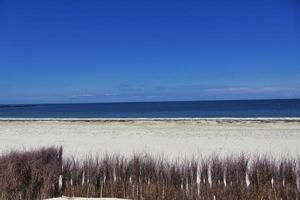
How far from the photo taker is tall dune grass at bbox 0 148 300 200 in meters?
6.38

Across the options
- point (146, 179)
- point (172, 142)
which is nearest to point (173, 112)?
point (172, 142)

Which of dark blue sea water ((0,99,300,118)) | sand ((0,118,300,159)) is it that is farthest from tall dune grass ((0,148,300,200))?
dark blue sea water ((0,99,300,118))

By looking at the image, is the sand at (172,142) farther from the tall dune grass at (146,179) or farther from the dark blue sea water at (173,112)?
the dark blue sea water at (173,112)

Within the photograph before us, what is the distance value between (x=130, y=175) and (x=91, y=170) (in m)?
0.69

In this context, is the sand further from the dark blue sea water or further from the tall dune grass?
the dark blue sea water

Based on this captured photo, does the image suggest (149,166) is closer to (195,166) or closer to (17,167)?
(195,166)

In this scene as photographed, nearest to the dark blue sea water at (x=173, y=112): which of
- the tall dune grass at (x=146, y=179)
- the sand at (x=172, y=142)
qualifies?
the sand at (x=172, y=142)

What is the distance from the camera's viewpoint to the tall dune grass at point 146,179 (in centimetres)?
638

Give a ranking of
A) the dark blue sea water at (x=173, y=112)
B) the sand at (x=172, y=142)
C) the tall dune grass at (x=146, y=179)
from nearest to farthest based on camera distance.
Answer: the tall dune grass at (x=146, y=179), the sand at (x=172, y=142), the dark blue sea water at (x=173, y=112)

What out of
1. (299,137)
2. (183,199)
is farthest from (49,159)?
(299,137)

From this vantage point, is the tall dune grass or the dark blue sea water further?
the dark blue sea water

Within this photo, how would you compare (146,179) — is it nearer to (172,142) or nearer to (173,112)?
(172,142)

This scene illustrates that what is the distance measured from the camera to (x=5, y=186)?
21.4 feet

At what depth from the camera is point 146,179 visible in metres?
7.06
